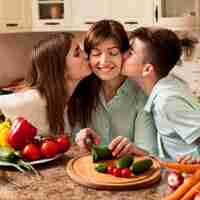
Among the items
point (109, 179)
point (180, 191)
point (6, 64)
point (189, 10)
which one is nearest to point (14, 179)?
point (109, 179)

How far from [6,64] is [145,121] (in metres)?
1.70

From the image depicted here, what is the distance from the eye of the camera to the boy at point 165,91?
5.79 ft

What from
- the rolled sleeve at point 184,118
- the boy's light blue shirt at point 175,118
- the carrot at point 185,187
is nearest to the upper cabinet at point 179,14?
the boy's light blue shirt at point 175,118

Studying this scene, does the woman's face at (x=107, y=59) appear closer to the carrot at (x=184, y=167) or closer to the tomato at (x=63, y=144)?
the tomato at (x=63, y=144)

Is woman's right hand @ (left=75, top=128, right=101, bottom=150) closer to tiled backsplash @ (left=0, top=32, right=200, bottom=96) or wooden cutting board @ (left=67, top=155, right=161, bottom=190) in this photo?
wooden cutting board @ (left=67, top=155, right=161, bottom=190)

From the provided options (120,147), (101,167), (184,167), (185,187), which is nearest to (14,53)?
(120,147)

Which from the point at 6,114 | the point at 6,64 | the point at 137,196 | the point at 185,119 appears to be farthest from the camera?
the point at 6,64

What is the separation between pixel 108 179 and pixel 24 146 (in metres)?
0.38

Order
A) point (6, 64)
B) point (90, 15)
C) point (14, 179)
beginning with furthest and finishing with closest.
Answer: point (6, 64), point (90, 15), point (14, 179)

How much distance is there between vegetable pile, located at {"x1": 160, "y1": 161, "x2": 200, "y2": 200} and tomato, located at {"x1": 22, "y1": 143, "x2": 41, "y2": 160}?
407 millimetres

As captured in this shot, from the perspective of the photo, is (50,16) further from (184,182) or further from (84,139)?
(184,182)

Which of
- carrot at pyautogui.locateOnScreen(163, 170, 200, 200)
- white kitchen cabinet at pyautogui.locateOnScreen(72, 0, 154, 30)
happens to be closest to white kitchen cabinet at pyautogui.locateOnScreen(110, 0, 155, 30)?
white kitchen cabinet at pyautogui.locateOnScreen(72, 0, 154, 30)

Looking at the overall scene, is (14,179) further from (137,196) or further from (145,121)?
(145,121)

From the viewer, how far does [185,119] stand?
1.75 meters
